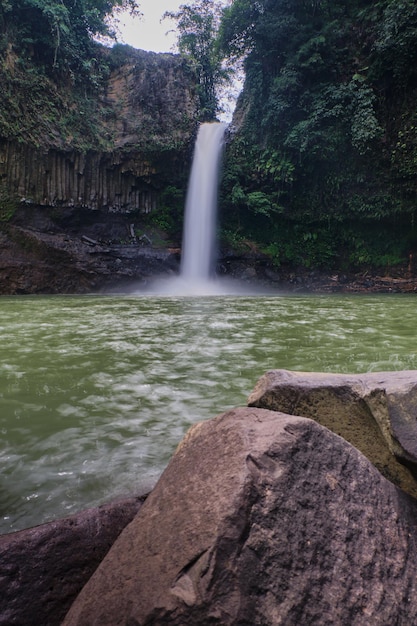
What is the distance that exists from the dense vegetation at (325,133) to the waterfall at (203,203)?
635 millimetres

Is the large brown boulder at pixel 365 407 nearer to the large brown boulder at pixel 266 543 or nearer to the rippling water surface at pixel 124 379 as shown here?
the large brown boulder at pixel 266 543

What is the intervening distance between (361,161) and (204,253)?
767cm

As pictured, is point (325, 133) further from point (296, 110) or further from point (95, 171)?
point (95, 171)

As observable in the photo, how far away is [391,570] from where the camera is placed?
3.69ft

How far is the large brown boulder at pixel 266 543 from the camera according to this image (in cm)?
94

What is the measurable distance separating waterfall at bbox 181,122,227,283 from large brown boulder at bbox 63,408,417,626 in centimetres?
1611

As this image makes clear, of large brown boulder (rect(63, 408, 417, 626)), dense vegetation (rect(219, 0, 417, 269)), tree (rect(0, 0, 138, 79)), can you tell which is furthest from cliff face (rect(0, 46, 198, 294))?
large brown boulder (rect(63, 408, 417, 626))

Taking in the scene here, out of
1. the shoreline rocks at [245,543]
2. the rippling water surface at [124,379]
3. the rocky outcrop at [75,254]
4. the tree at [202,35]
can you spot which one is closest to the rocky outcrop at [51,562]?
the shoreline rocks at [245,543]

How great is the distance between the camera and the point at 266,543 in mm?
1021

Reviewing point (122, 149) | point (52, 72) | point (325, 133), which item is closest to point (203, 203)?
point (122, 149)

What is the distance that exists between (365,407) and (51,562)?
1.35m

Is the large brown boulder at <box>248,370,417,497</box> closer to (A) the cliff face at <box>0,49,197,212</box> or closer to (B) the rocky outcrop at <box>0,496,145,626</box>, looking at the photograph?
(B) the rocky outcrop at <box>0,496,145,626</box>

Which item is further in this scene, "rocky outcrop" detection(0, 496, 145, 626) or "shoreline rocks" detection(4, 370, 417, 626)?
"rocky outcrop" detection(0, 496, 145, 626)

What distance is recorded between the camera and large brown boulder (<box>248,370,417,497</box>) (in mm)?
1516
